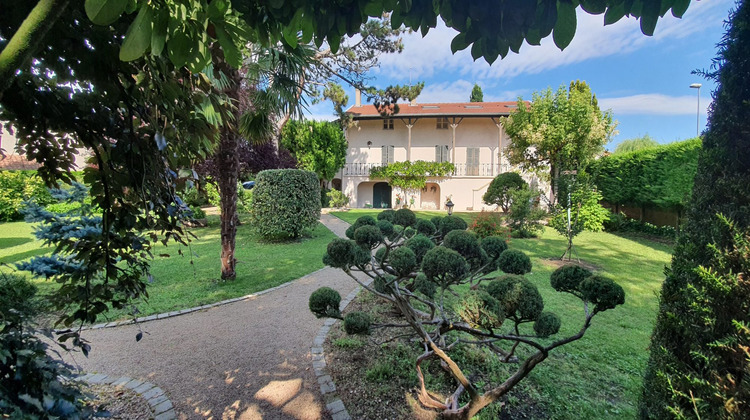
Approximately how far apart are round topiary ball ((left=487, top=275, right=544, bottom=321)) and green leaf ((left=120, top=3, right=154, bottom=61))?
216 cm

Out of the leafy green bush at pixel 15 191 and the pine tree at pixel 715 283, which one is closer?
the pine tree at pixel 715 283

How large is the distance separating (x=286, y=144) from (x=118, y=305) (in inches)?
822

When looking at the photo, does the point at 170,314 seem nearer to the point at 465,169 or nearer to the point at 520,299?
the point at 520,299

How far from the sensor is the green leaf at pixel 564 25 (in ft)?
3.33

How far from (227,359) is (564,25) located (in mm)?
4202

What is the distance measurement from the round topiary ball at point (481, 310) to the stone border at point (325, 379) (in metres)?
1.43

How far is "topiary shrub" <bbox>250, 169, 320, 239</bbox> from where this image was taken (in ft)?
33.8

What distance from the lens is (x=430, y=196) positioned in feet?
83.7

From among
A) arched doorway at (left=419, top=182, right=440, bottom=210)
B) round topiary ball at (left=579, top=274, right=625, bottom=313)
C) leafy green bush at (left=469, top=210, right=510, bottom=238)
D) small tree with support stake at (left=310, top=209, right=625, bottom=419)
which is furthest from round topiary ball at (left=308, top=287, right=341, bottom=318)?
arched doorway at (left=419, top=182, right=440, bottom=210)

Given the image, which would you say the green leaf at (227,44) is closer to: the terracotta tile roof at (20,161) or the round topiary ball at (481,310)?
the terracotta tile roof at (20,161)

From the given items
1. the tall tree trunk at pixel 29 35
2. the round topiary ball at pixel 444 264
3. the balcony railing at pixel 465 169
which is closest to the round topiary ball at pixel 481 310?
the round topiary ball at pixel 444 264

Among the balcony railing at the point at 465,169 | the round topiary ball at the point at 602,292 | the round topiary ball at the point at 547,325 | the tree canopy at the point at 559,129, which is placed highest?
the tree canopy at the point at 559,129

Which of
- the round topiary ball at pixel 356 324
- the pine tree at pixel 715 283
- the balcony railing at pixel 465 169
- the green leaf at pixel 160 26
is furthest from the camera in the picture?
the balcony railing at pixel 465 169

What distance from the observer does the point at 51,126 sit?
1.56 metres
